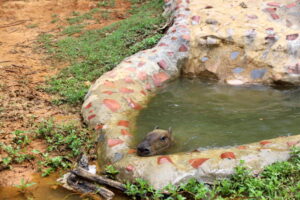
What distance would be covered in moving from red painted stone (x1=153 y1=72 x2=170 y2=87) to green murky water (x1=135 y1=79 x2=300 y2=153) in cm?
14

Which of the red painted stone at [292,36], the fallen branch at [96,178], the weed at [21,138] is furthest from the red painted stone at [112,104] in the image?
the red painted stone at [292,36]

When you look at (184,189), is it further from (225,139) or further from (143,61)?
(143,61)

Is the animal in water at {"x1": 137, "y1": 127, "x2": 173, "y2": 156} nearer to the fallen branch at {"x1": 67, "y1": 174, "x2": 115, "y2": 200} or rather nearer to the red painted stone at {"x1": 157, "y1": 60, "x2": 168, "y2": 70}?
the fallen branch at {"x1": 67, "y1": 174, "x2": 115, "y2": 200}

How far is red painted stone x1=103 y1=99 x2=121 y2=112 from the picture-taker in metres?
5.49

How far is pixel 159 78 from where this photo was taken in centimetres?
670

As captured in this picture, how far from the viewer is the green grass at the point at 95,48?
704 centimetres

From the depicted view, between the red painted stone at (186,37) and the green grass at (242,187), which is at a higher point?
the red painted stone at (186,37)

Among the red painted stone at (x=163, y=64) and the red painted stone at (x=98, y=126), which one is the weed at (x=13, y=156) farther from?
the red painted stone at (x=163, y=64)

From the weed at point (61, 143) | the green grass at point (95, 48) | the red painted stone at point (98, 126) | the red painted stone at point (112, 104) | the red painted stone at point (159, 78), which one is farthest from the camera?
the green grass at point (95, 48)

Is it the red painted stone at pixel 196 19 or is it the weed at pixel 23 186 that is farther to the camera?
the red painted stone at pixel 196 19

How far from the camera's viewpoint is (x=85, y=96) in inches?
244

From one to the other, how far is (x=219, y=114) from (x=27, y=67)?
13.7 ft

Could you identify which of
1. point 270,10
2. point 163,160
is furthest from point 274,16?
point 163,160

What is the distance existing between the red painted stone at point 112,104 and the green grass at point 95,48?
871 millimetres
